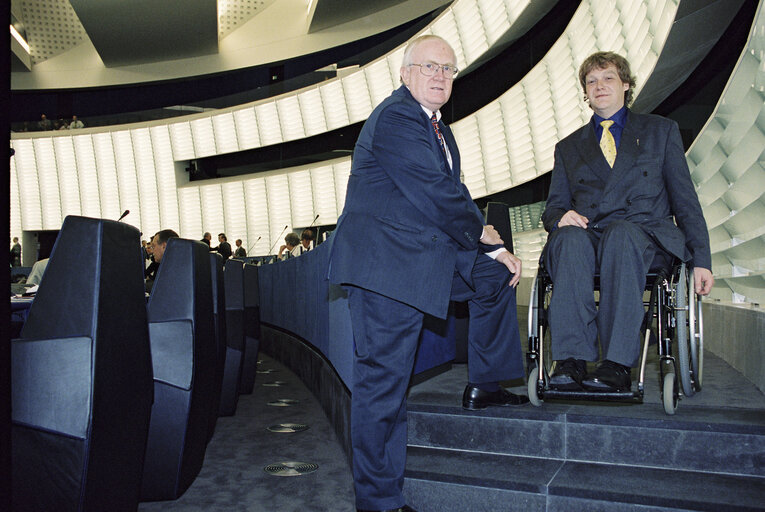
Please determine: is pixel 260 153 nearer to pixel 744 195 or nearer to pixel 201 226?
pixel 201 226

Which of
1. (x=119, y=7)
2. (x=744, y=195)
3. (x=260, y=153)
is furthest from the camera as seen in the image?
(x=260, y=153)

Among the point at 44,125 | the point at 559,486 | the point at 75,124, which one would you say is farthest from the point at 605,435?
the point at 44,125

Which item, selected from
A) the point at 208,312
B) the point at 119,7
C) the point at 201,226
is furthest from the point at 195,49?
the point at 208,312

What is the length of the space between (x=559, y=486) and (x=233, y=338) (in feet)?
8.82

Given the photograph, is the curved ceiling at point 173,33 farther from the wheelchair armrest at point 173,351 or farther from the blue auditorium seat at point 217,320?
the wheelchair armrest at point 173,351

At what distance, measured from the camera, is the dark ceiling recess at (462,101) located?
10911 mm

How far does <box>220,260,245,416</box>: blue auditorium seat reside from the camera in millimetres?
4043

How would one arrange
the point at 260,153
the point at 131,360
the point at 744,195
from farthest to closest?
1. the point at 260,153
2. the point at 744,195
3. the point at 131,360

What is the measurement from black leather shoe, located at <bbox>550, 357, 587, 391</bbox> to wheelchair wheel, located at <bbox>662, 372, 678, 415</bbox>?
27cm

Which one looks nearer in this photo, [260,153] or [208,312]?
[208,312]

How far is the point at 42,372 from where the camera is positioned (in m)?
1.46

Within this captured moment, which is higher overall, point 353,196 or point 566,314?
point 353,196

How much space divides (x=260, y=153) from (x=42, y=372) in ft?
65.2

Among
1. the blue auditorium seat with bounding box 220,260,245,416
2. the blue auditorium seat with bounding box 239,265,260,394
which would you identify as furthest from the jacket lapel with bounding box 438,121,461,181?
the blue auditorium seat with bounding box 239,265,260,394
